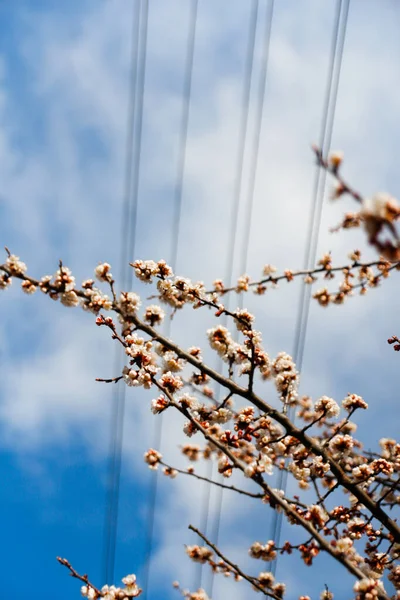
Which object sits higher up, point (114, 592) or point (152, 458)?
point (152, 458)

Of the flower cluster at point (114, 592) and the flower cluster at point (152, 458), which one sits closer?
the flower cluster at point (114, 592)

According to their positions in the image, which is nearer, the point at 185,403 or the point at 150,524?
the point at 185,403

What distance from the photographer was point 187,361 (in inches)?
165

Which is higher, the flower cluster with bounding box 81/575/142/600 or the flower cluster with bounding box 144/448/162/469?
the flower cluster with bounding box 144/448/162/469

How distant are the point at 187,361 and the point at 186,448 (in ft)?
8.00

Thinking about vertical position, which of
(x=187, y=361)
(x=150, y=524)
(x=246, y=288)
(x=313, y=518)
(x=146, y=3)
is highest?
(x=146, y=3)

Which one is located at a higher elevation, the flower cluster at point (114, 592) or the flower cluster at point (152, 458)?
the flower cluster at point (152, 458)

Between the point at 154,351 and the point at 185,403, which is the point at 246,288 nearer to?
the point at 154,351

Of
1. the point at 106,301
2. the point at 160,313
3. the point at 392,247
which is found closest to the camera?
the point at 392,247

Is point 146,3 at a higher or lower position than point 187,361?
higher

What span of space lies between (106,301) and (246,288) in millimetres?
2353

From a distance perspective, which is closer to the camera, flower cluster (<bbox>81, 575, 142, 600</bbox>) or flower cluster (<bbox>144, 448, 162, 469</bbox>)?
flower cluster (<bbox>81, 575, 142, 600</bbox>)

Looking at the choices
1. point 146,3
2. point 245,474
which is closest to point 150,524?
point 245,474

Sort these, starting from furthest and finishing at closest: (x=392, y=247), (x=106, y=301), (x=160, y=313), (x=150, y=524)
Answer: (x=150, y=524)
(x=160, y=313)
(x=106, y=301)
(x=392, y=247)
